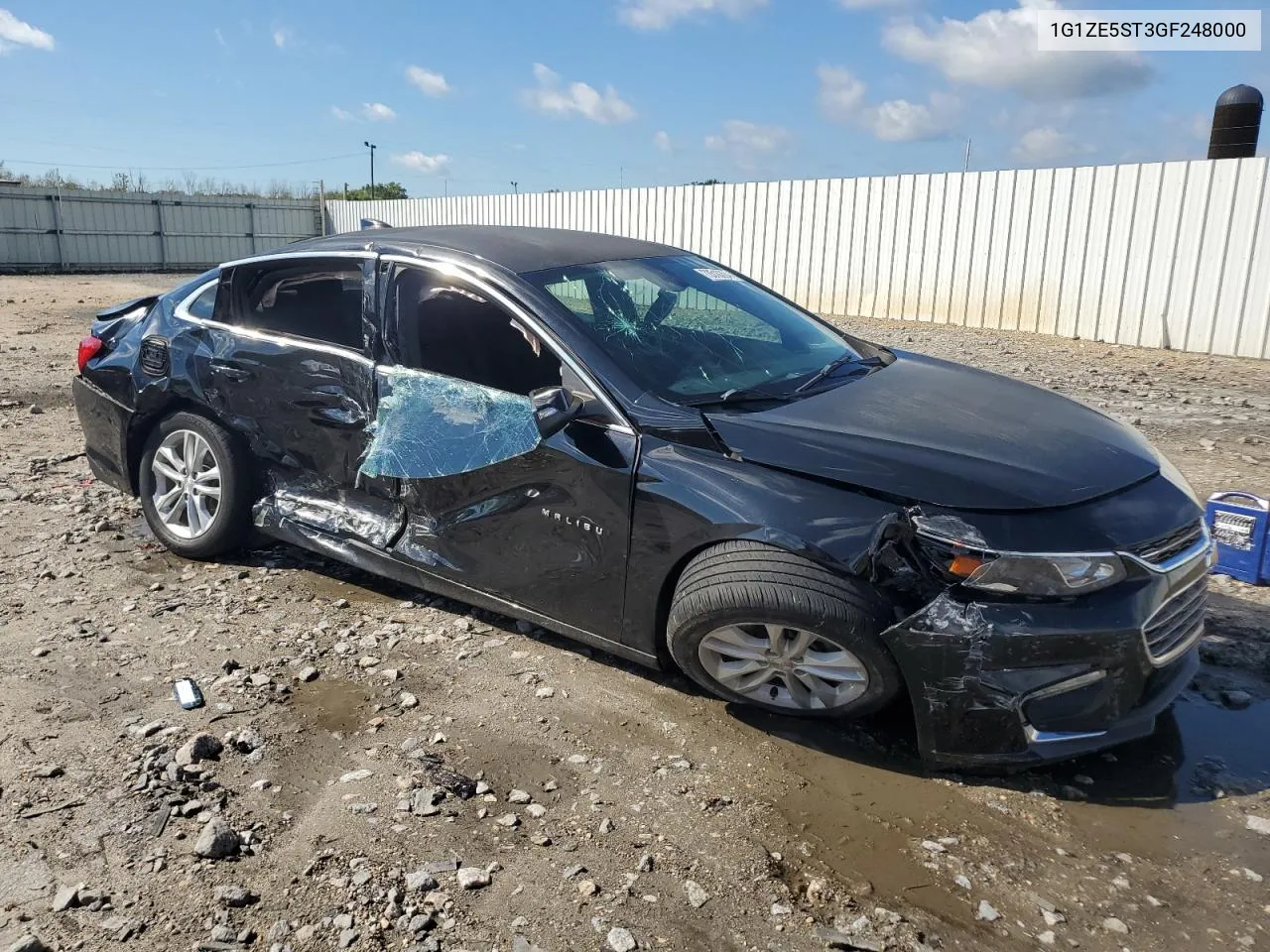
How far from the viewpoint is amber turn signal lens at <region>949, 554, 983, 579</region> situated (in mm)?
2742

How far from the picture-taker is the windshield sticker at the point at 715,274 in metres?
4.47

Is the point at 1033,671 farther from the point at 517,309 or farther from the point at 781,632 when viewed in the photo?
the point at 517,309

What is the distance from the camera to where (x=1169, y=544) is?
9.52ft

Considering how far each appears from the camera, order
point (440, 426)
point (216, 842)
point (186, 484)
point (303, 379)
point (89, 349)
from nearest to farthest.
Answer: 1. point (216, 842)
2. point (440, 426)
3. point (303, 379)
4. point (186, 484)
5. point (89, 349)

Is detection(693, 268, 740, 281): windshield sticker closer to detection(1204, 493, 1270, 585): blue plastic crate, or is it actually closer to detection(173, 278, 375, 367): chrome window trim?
detection(173, 278, 375, 367): chrome window trim

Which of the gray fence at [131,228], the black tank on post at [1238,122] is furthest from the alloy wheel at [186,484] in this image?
the gray fence at [131,228]

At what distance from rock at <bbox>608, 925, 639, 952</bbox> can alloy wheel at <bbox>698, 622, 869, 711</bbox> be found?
3.25ft

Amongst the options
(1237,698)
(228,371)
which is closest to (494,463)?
(228,371)

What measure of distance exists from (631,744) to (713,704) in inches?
15.8

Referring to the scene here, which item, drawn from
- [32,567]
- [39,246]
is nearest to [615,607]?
[32,567]

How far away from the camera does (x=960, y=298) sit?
1434cm

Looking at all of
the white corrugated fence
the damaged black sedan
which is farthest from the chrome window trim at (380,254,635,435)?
the white corrugated fence

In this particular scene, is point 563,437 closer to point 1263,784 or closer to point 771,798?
point 771,798

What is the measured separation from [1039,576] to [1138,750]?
2.95ft
